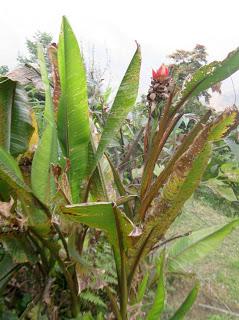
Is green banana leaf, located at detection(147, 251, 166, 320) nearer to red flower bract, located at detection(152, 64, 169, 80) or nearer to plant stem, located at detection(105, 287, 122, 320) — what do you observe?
plant stem, located at detection(105, 287, 122, 320)

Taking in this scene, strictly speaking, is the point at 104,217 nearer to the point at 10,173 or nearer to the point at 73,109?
the point at 10,173

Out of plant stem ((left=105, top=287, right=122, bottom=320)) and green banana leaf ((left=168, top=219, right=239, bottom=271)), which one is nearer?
plant stem ((left=105, top=287, right=122, bottom=320))

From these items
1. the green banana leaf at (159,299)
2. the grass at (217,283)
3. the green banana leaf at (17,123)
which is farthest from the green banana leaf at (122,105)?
the grass at (217,283)

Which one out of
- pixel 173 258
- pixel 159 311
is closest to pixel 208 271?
pixel 173 258

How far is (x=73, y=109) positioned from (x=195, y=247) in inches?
32.9

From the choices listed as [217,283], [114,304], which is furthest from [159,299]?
[217,283]

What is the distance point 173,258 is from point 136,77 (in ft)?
2.67

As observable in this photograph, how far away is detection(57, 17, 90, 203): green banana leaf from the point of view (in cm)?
124

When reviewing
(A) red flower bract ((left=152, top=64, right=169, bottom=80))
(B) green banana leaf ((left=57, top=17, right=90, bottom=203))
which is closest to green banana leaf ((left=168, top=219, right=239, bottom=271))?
(B) green banana leaf ((left=57, top=17, right=90, bottom=203))

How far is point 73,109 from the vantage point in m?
1.30

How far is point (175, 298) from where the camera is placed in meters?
2.16

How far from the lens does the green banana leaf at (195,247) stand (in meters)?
1.70

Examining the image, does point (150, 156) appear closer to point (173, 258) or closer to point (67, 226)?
point (67, 226)

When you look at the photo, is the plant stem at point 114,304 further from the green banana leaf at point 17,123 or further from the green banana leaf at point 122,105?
the green banana leaf at point 17,123
